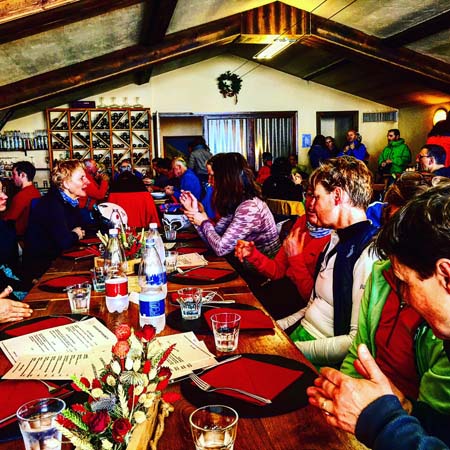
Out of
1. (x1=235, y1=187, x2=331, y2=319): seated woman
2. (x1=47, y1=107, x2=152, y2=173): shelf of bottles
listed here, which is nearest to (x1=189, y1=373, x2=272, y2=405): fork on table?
(x1=235, y1=187, x2=331, y2=319): seated woman

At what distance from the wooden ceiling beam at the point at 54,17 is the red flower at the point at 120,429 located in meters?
3.86

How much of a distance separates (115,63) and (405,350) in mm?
6707

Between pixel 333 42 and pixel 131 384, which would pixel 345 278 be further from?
pixel 333 42

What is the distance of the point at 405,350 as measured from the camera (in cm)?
143

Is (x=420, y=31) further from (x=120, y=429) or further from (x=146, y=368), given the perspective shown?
(x=120, y=429)

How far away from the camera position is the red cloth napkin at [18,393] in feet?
3.74

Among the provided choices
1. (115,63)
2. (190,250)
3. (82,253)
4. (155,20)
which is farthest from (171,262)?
(115,63)

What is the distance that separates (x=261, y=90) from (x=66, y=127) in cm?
436

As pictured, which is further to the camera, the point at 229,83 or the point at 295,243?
the point at 229,83

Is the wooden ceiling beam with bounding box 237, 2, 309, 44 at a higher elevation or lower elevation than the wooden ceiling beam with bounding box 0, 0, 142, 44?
higher

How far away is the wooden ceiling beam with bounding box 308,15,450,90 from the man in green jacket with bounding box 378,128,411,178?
6.10ft

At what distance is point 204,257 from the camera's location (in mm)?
2904

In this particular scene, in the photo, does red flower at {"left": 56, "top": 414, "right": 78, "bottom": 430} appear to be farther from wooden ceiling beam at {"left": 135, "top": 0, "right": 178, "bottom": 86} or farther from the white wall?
the white wall

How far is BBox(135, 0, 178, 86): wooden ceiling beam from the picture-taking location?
5324 millimetres
